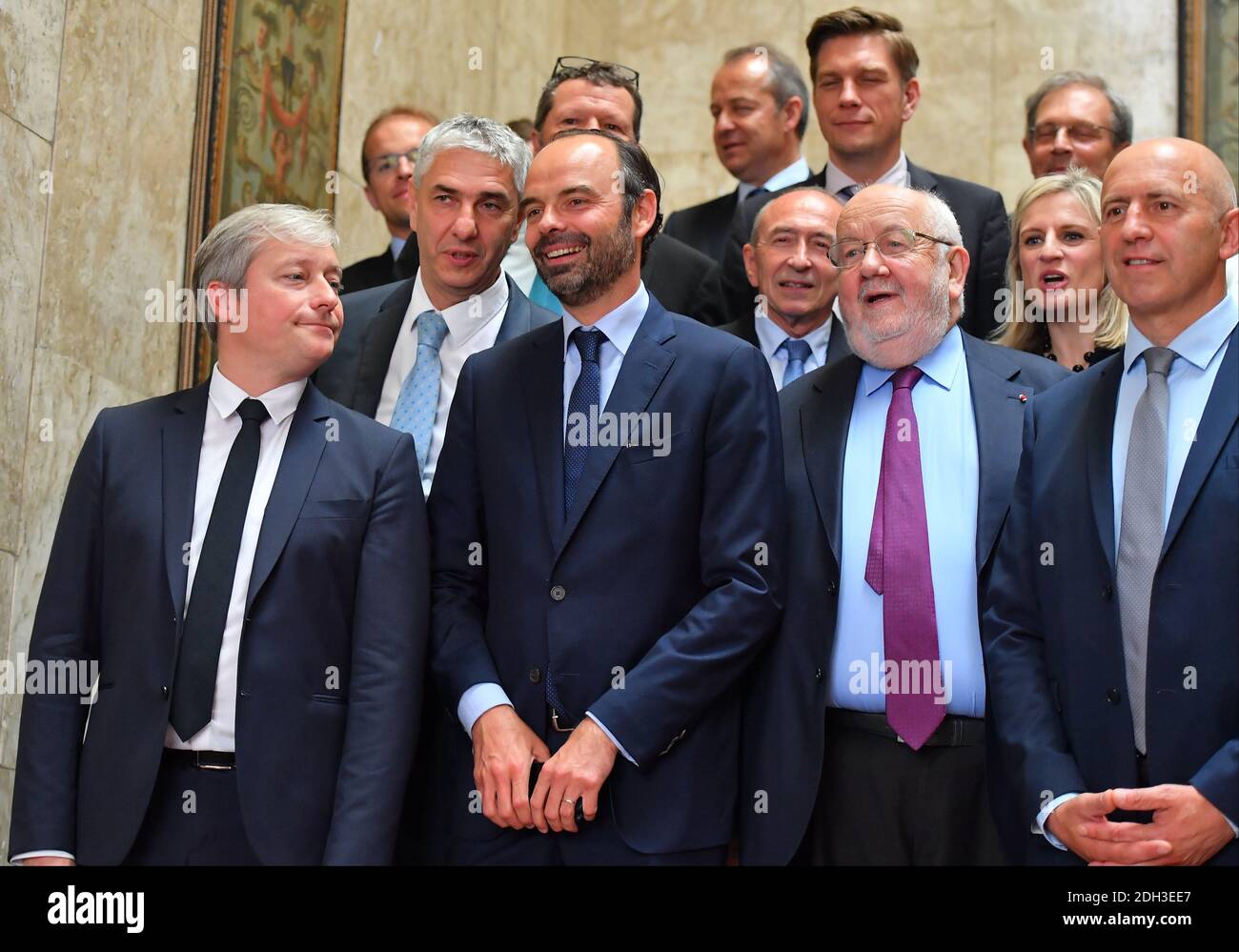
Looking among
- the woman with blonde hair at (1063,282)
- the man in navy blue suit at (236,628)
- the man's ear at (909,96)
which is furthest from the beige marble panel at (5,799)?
the man's ear at (909,96)

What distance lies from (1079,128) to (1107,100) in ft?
0.60

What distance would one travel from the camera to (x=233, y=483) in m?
3.90

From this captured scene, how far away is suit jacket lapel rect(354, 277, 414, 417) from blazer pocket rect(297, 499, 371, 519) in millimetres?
703

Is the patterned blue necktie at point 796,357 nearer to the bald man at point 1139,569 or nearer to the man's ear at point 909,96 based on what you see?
the bald man at point 1139,569

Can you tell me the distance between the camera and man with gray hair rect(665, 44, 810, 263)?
21.7 feet

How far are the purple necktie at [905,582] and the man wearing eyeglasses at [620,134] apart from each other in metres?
1.56

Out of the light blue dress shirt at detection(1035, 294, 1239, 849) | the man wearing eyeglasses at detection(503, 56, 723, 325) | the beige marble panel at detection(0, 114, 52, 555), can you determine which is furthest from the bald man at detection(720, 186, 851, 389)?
the beige marble panel at detection(0, 114, 52, 555)

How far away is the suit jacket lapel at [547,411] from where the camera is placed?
3.88 meters

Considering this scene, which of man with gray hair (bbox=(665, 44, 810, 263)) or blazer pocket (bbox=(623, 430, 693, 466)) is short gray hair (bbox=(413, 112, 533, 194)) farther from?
man with gray hair (bbox=(665, 44, 810, 263))

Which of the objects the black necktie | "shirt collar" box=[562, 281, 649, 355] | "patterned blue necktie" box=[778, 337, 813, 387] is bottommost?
the black necktie

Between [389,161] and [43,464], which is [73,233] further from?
[389,161]

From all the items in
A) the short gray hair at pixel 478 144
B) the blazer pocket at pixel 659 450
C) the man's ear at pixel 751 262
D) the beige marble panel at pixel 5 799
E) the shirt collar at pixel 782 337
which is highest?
the short gray hair at pixel 478 144
